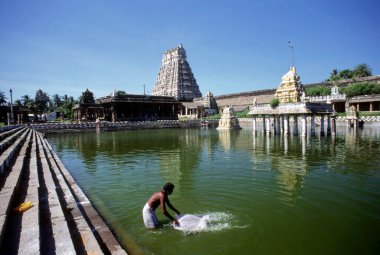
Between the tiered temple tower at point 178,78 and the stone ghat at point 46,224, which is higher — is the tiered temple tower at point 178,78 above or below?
above

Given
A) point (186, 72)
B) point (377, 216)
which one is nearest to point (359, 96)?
point (186, 72)

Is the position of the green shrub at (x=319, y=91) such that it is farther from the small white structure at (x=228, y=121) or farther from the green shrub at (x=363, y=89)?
the small white structure at (x=228, y=121)

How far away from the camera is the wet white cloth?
24.4ft

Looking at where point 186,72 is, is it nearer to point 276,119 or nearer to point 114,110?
point 114,110

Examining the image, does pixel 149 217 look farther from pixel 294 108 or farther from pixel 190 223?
pixel 294 108

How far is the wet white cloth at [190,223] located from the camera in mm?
7426

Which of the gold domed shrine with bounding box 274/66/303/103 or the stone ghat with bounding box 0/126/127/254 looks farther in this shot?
the gold domed shrine with bounding box 274/66/303/103

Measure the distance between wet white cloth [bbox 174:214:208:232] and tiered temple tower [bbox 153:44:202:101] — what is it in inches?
3068

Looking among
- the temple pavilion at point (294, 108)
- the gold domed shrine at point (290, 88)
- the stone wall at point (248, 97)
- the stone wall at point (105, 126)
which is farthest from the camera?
the stone wall at point (248, 97)

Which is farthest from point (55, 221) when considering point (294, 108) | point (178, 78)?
point (178, 78)

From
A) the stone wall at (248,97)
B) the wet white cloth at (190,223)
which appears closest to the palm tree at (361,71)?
the stone wall at (248,97)

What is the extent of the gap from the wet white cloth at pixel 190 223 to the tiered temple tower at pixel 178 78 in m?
77.9

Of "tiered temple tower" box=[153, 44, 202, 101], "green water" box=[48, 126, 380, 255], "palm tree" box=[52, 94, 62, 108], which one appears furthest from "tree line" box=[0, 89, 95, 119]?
"green water" box=[48, 126, 380, 255]

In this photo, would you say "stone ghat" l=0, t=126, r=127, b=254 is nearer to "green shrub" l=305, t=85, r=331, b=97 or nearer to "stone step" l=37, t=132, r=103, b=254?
"stone step" l=37, t=132, r=103, b=254
